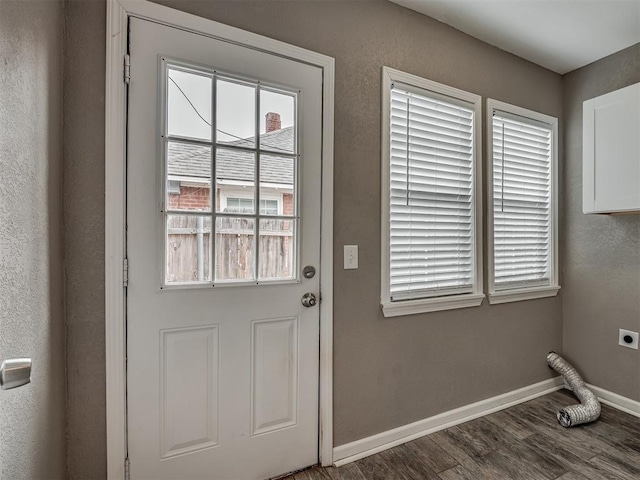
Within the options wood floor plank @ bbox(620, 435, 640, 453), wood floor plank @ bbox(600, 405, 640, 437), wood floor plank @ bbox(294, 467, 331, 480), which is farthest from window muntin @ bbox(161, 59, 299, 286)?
wood floor plank @ bbox(600, 405, 640, 437)

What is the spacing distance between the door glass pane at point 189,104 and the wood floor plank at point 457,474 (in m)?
2.04

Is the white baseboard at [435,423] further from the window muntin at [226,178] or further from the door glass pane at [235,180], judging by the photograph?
the door glass pane at [235,180]

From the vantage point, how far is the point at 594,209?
7.43 ft

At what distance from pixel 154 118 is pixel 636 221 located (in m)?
3.13

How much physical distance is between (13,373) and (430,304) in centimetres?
191

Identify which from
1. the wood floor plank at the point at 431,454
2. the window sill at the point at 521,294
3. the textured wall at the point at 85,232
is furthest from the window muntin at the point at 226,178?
the window sill at the point at 521,294

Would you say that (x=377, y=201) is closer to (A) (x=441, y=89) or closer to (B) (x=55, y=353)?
(A) (x=441, y=89)

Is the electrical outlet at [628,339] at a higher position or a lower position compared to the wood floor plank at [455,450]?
higher

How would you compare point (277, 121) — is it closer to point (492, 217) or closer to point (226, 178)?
point (226, 178)

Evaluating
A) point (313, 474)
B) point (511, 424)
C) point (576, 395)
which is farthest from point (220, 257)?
point (576, 395)

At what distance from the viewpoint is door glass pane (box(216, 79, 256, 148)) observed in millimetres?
1504

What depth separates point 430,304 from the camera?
6.72ft

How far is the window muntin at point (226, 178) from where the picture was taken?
4.69 feet

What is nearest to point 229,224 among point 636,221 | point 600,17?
point 600,17
